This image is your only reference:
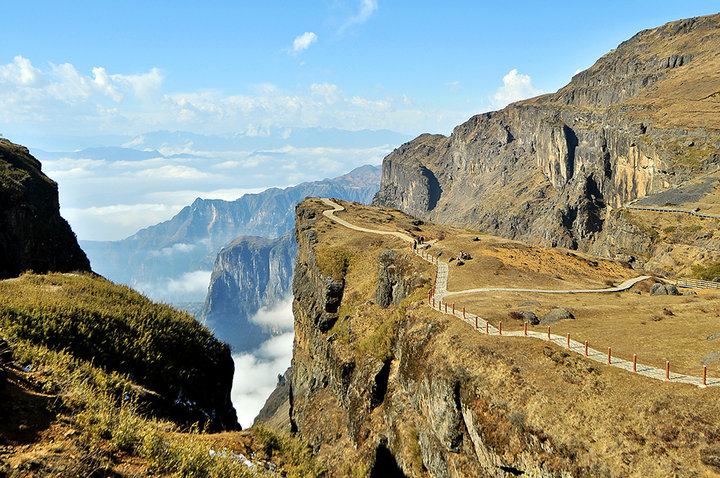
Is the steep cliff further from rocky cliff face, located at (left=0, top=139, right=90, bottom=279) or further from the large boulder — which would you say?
rocky cliff face, located at (left=0, top=139, right=90, bottom=279)

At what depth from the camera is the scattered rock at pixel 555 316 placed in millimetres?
30859

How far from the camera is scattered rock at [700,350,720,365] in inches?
842

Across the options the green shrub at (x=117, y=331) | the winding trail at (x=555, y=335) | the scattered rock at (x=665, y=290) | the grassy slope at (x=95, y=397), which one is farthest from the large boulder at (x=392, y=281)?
the scattered rock at (x=665, y=290)

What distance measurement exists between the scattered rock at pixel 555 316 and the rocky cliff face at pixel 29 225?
65.7 m

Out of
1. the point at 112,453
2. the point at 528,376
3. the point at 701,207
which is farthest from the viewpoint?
the point at 701,207

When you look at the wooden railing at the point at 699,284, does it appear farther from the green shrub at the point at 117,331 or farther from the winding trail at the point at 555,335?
the green shrub at the point at 117,331

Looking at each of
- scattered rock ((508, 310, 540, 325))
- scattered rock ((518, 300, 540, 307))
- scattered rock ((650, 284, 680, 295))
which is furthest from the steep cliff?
scattered rock ((650, 284, 680, 295))

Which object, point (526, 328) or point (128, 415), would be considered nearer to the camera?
point (128, 415)

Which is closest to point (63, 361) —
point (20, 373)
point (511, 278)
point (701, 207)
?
point (20, 373)

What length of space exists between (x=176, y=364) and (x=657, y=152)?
174 m

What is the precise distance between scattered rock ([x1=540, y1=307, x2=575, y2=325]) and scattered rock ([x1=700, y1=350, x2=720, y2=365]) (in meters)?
9.68

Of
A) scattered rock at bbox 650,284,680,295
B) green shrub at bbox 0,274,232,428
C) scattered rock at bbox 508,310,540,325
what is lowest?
scattered rock at bbox 650,284,680,295

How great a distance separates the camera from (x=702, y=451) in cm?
1585

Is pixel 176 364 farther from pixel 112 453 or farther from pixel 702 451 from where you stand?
pixel 702 451
